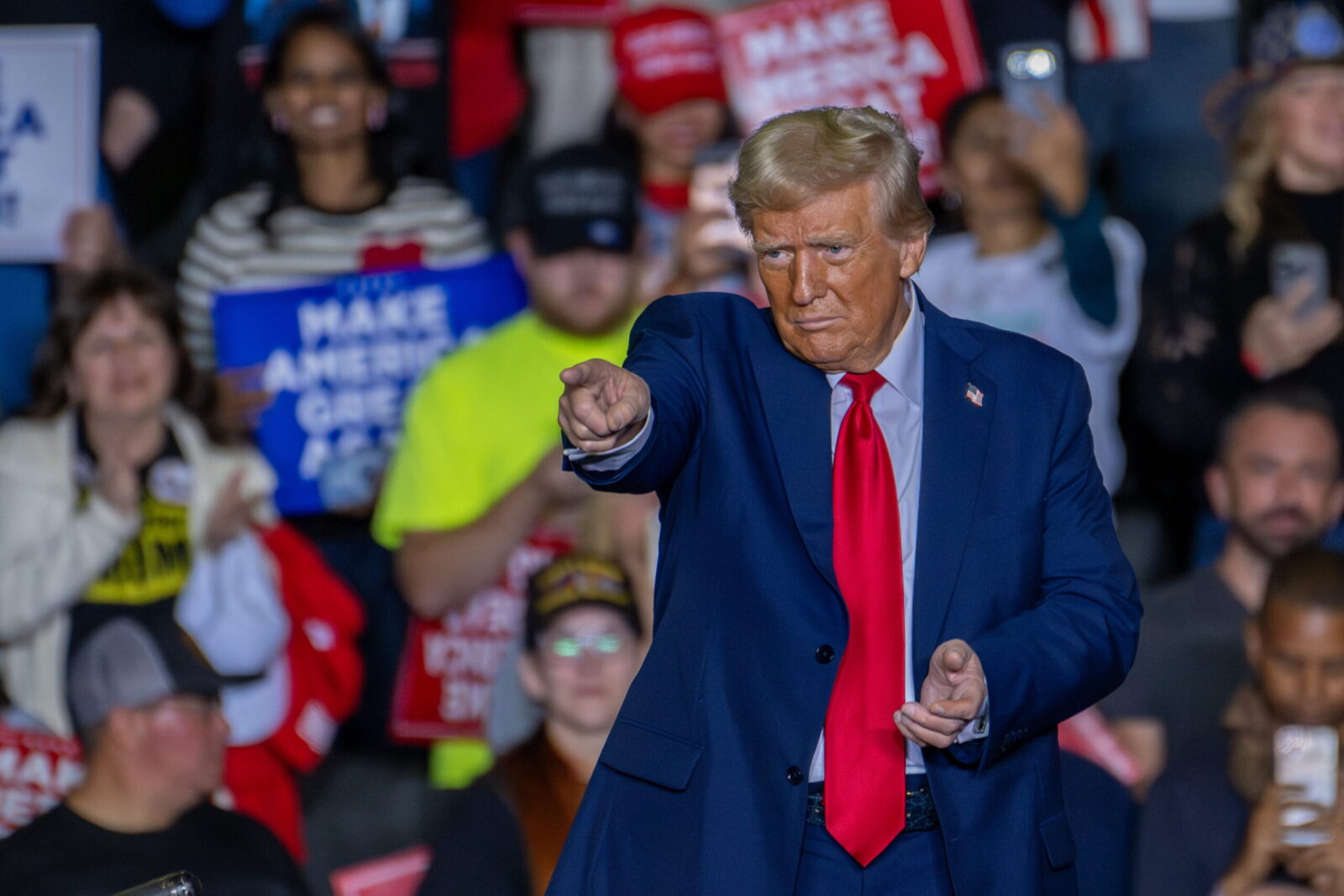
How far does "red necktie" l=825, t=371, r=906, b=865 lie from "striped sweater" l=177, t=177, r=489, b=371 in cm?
301

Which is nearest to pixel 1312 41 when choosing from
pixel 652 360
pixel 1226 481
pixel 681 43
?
pixel 1226 481

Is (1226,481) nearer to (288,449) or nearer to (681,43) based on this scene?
(681,43)

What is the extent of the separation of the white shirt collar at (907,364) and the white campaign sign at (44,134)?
3479mm

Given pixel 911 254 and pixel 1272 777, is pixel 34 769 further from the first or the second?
pixel 911 254

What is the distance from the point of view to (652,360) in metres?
1.88

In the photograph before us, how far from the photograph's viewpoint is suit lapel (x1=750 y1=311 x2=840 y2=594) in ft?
6.13

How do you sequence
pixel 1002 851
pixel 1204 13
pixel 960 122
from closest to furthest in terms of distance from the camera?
1. pixel 1002 851
2. pixel 960 122
3. pixel 1204 13

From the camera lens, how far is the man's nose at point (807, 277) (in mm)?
1869

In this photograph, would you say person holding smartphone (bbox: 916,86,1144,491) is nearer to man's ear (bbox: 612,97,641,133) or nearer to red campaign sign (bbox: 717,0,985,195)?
red campaign sign (bbox: 717,0,985,195)

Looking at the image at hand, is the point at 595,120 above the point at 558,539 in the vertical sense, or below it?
above

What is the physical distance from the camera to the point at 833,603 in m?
1.85

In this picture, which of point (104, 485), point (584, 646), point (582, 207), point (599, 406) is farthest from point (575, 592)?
point (599, 406)

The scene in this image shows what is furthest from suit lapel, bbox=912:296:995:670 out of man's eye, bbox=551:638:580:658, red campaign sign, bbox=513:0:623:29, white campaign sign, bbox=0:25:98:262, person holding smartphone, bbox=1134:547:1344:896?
white campaign sign, bbox=0:25:98:262

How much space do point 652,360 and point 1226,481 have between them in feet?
9.03
